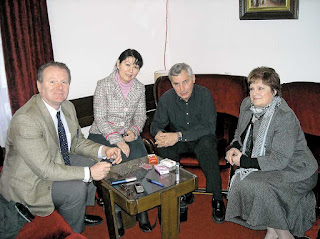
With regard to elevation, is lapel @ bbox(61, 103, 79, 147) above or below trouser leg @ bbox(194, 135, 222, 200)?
above

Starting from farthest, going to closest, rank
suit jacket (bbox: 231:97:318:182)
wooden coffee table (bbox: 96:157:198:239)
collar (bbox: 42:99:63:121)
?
collar (bbox: 42:99:63:121) < suit jacket (bbox: 231:97:318:182) < wooden coffee table (bbox: 96:157:198:239)

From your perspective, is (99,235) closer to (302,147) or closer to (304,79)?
(302,147)

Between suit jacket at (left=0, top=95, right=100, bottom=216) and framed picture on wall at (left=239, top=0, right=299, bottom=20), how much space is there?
2430 millimetres

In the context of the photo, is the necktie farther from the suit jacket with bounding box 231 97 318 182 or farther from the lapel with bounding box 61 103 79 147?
the suit jacket with bounding box 231 97 318 182

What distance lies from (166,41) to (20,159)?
295 centimetres

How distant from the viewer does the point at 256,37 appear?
3568 mm

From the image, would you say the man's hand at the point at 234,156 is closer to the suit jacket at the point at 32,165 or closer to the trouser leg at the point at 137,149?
the trouser leg at the point at 137,149

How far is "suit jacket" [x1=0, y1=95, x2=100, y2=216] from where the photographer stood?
211 centimetres

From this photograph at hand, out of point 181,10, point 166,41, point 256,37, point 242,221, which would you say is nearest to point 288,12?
point 256,37

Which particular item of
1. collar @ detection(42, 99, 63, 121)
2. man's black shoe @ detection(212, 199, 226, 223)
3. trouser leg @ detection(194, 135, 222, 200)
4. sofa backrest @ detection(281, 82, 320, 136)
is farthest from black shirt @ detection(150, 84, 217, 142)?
collar @ detection(42, 99, 63, 121)

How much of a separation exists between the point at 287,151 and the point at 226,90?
4.00ft

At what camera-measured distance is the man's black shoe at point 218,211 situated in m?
2.72

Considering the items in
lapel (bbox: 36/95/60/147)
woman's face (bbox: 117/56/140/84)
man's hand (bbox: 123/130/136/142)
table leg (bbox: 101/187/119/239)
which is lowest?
table leg (bbox: 101/187/119/239)

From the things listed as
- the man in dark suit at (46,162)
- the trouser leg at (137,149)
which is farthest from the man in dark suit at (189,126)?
the man in dark suit at (46,162)
